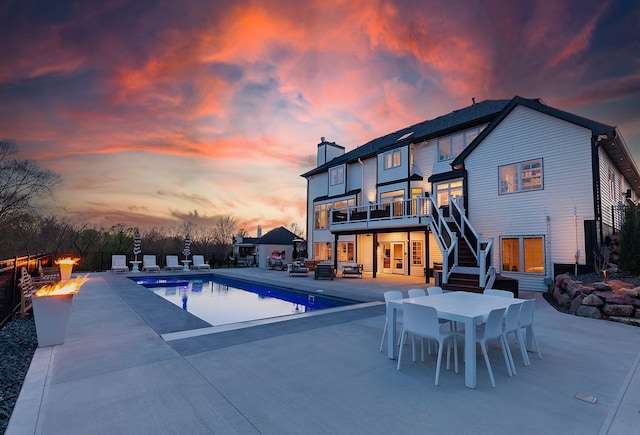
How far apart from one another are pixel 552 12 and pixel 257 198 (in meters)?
28.8

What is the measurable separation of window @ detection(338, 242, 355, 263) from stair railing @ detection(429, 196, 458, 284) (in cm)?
Result: 775

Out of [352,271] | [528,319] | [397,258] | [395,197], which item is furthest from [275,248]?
[528,319]

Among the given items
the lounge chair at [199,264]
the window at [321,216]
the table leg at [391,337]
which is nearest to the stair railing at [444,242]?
the table leg at [391,337]

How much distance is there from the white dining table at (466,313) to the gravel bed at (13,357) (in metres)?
4.26

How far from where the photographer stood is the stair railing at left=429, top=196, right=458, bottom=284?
1081 centimetres

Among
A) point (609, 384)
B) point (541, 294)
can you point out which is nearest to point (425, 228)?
point (541, 294)

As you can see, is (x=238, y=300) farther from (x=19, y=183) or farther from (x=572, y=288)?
(x=19, y=183)

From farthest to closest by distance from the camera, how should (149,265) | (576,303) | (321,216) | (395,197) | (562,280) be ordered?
(321,216) → (149,265) → (395,197) → (562,280) → (576,303)

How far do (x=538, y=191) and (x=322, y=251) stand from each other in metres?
13.6

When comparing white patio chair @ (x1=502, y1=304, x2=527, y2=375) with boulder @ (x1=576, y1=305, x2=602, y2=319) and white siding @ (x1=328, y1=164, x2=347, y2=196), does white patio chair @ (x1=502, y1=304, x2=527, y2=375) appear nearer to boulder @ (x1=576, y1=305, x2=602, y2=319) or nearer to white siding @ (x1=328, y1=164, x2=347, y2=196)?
boulder @ (x1=576, y1=305, x2=602, y2=319)

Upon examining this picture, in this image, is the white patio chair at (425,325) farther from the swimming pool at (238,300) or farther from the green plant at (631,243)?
the green plant at (631,243)

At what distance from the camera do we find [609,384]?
365 centimetres

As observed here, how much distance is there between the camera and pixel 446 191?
49.9ft

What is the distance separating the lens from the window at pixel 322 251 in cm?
2190
